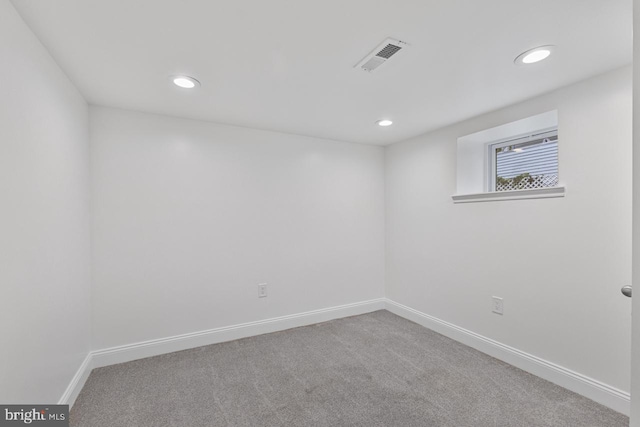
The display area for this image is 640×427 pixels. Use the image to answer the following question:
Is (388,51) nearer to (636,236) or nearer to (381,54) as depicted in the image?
(381,54)

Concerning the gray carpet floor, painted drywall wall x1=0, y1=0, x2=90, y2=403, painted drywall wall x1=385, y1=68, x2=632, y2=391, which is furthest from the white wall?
painted drywall wall x1=385, y1=68, x2=632, y2=391

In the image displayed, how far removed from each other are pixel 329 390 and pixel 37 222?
6.59 feet

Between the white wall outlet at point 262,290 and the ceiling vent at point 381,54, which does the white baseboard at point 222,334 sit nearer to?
the white wall outlet at point 262,290

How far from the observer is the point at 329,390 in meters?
2.10

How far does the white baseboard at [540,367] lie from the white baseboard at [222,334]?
0.85m

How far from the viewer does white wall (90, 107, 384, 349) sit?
2510 mm

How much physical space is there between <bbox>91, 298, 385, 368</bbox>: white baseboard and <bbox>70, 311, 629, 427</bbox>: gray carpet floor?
74 millimetres

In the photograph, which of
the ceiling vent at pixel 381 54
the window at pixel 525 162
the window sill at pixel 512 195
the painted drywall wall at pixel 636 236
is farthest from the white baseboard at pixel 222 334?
the painted drywall wall at pixel 636 236

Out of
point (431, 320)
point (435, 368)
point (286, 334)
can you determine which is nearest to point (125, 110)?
point (286, 334)

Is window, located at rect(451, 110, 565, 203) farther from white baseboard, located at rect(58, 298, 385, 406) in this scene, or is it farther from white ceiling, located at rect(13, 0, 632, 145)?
white baseboard, located at rect(58, 298, 385, 406)

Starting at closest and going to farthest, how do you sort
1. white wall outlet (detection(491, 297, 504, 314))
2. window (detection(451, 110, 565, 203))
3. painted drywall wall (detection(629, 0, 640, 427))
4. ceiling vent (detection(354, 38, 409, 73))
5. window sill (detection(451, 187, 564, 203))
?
painted drywall wall (detection(629, 0, 640, 427)), ceiling vent (detection(354, 38, 409, 73)), window sill (detection(451, 187, 564, 203)), window (detection(451, 110, 565, 203)), white wall outlet (detection(491, 297, 504, 314))

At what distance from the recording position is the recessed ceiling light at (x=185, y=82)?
198 centimetres

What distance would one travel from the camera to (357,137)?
3.47m

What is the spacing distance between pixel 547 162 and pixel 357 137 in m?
1.82
